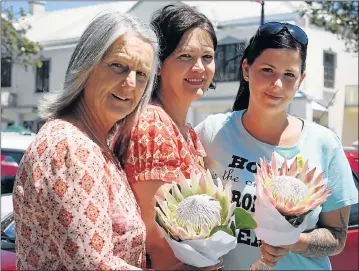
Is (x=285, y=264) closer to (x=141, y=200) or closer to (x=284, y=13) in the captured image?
(x=141, y=200)

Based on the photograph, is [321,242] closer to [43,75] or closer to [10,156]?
[10,156]

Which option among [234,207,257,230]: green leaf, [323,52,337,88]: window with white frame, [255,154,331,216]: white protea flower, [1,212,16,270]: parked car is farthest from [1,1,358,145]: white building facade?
[234,207,257,230]: green leaf

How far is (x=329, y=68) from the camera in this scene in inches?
948

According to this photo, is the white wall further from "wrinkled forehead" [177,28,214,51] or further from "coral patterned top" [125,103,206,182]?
"coral patterned top" [125,103,206,182]

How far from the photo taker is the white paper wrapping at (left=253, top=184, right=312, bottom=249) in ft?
6.30

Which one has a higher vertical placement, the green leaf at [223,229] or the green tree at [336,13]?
the green leaf at [223,229]

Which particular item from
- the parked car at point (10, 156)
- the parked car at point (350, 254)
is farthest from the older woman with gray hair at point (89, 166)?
the parked car at point (10, 156)

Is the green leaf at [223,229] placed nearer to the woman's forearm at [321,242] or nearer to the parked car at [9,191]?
the woman's forearm at [321,242]

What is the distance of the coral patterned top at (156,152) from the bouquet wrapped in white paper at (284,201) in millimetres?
257

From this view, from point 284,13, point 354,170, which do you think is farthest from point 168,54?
point 284,13

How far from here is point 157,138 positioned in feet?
6.23

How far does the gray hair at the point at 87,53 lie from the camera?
1.73 m

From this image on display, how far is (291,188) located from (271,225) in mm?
147

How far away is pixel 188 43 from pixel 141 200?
0.71 metres
